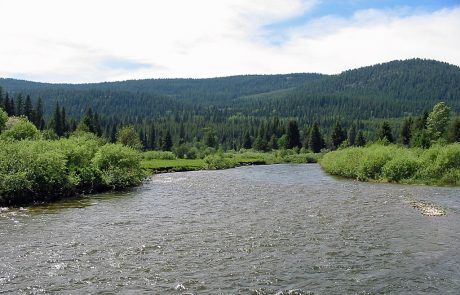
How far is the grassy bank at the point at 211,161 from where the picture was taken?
3349 inches

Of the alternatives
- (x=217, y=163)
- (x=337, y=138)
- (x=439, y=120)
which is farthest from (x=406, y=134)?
(x=217, y=163)

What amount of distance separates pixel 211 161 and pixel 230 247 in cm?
6774

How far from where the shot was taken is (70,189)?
4497 cm

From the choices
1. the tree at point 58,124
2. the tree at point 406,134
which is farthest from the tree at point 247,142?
the tree at point 58,124

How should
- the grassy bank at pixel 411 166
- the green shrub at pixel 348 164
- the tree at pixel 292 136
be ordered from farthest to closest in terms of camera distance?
the tree at pixel 292 136 < the green shrub at pixel 348 164 < the grassy bank at pixel 411 166

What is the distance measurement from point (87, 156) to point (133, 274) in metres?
34.0

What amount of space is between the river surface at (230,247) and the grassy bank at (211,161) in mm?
40541

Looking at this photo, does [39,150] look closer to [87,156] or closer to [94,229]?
[87,156]

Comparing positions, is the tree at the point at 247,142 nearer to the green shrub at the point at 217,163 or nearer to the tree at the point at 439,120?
the tree at the point at 439,120

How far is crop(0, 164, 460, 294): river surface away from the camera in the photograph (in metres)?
20.0

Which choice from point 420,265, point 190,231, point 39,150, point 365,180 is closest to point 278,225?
point 190,231

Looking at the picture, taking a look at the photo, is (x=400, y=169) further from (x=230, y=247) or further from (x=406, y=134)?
(x=406, y=134)

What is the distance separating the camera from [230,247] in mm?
26047

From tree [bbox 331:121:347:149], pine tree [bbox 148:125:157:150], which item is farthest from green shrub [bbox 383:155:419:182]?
pine tree [bbox 148:125:157:150]
